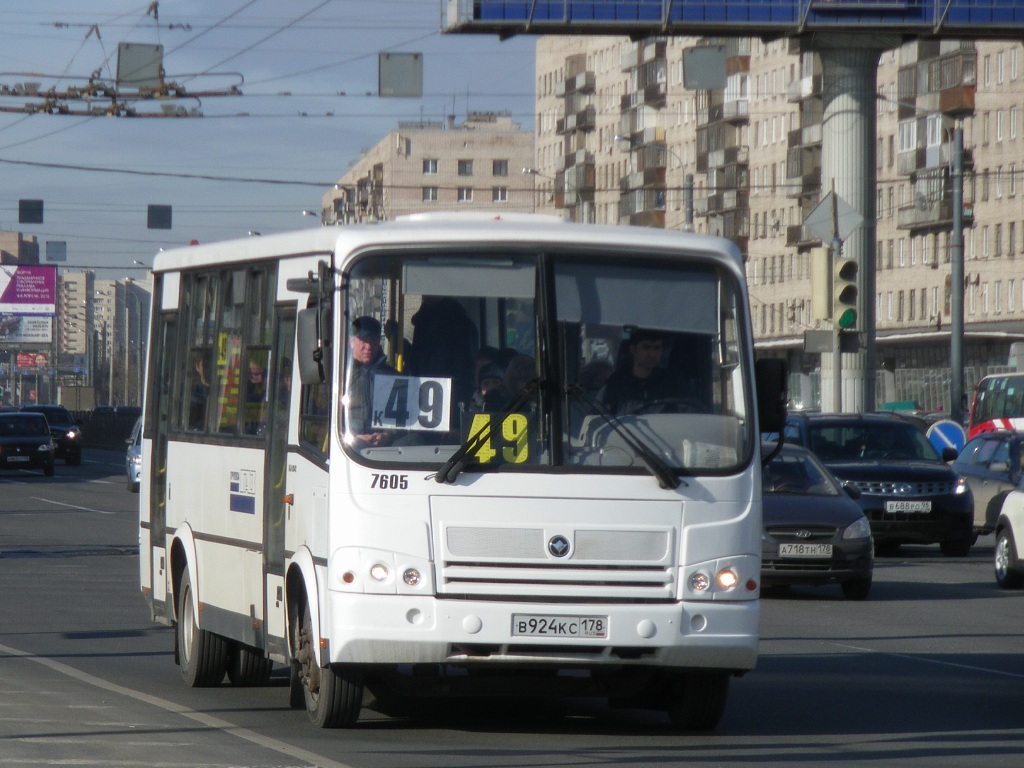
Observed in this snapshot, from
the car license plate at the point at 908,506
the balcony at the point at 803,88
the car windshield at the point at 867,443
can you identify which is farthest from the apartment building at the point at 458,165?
the car license plate at the point at 908,506

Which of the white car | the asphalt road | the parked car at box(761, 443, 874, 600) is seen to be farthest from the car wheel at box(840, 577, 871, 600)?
the white car

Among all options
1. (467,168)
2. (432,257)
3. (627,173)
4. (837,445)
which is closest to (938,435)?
(837,445)

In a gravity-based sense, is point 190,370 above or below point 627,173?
below

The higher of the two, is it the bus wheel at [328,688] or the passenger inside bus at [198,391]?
the passenger inside bus at [198,391]

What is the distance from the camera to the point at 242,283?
1154 centimetres

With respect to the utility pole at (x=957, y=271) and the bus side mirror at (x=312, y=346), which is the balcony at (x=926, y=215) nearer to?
the utility pole at (x=957, y=271)

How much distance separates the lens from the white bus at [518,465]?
9.52 metres

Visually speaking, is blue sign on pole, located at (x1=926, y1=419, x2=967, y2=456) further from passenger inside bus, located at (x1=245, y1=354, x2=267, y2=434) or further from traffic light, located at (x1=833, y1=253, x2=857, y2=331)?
passenger inside bus, located at (x1=245, y1=354, x2=267, y2=434)

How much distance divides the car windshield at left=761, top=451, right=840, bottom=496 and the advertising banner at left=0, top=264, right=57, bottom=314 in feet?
259

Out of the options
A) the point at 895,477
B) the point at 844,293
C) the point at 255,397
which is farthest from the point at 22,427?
the point at 255,397

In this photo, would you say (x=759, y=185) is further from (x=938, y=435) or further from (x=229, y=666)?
(x=229, y=666)

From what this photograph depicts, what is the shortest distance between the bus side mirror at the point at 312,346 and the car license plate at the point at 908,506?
1635 cm

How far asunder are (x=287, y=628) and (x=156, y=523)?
9.08 feet

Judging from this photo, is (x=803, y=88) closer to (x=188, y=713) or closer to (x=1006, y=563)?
(x=1006, y=563)
